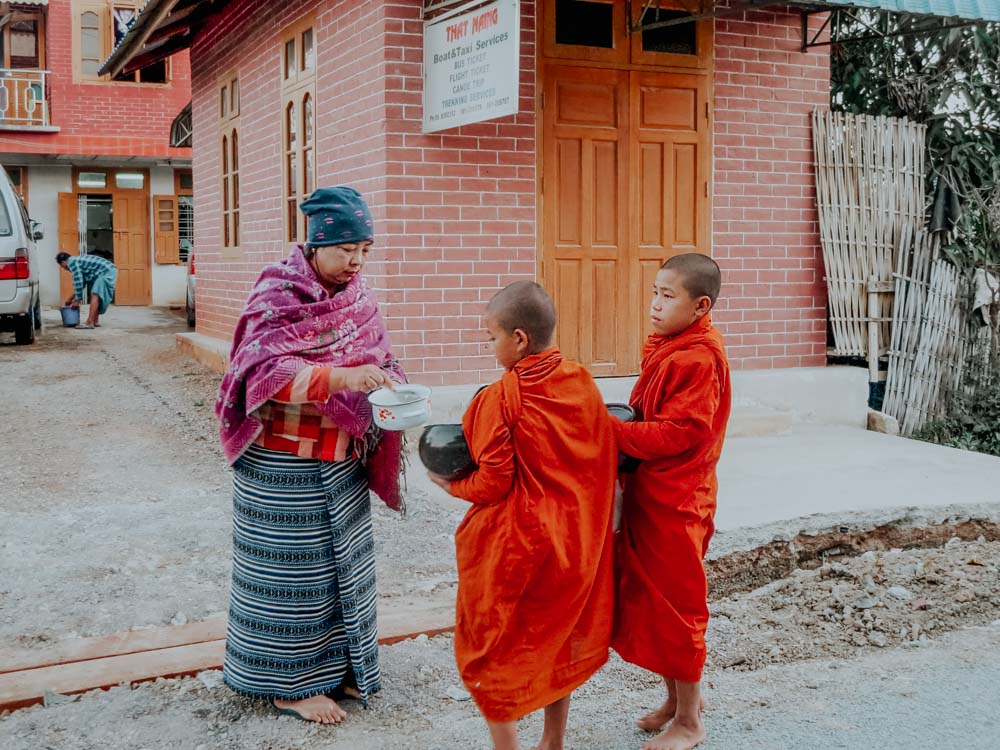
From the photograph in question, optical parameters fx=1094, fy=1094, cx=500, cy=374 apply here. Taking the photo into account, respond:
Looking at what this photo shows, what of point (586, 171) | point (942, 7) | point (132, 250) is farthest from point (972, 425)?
point (132, 250)

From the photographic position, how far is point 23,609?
4.50 meters

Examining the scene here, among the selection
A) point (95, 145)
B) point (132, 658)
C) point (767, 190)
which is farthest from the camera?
point (95, 145)

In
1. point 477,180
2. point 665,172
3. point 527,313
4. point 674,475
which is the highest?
point 665,172

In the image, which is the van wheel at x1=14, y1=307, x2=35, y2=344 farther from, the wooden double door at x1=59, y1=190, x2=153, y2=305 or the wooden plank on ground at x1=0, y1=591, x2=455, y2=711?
the wooden plank on ground at x1=0, y1=591, x2=455, y2=711

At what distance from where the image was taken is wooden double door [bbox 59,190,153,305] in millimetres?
22109

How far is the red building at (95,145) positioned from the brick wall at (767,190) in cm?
1529

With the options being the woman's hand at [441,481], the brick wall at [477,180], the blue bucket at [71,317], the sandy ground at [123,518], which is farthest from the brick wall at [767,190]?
the blue bucket at [71,317]

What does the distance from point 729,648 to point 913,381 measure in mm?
5185

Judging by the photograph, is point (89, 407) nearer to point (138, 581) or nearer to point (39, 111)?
point (138, 581)

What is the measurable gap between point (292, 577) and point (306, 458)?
38 centimetres

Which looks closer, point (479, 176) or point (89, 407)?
point (479, 176)

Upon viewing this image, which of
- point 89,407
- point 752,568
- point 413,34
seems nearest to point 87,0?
point 89,407

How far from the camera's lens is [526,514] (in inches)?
112

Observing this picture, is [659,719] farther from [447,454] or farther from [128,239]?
[128,239]
